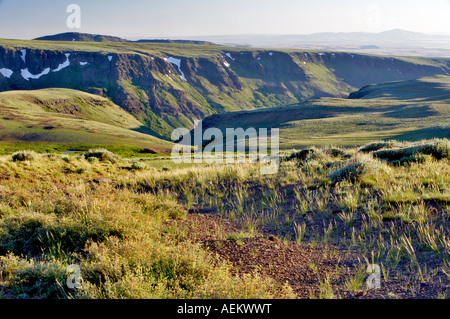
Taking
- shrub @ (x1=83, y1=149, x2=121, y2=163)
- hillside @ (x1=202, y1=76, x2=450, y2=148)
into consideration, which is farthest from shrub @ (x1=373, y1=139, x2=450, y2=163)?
hillside @ (x1=202, y1=76, x2=450, y2=148)

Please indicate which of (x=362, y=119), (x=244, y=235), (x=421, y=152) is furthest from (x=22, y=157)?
(x=362, y=119)

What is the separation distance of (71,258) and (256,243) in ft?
9.92

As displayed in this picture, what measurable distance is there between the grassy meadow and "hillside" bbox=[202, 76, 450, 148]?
2229 centimetres

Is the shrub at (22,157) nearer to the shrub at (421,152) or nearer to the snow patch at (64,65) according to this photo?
the shrub at (421,152)

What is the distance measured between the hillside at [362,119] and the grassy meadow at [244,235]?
22.3 m

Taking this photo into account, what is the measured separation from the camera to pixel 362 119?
157 ft

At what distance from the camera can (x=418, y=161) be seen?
30.8 ft

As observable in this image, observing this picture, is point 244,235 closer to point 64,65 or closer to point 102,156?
point 102,156

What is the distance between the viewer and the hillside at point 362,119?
111 ft

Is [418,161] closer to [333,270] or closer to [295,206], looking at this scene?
[295,206]

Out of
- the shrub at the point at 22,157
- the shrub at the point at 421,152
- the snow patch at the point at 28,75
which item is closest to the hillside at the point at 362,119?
the shrub at the point at 421,152

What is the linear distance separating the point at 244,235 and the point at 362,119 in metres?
48.2
